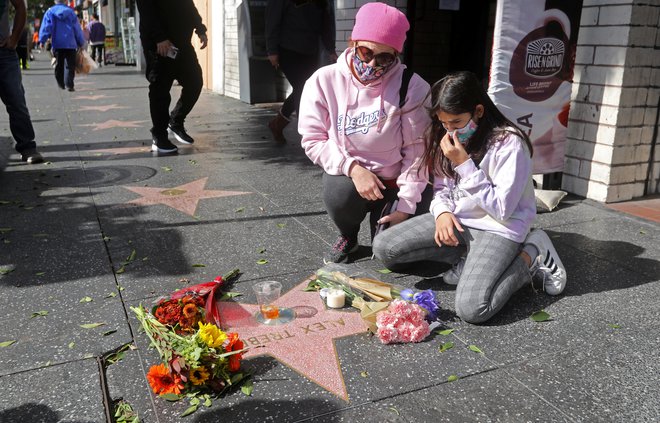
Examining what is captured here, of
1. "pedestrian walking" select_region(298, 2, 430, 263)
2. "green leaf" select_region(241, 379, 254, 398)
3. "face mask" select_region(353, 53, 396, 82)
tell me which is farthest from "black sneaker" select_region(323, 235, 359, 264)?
"green leaf" select_region(241, 379, 254, 398)

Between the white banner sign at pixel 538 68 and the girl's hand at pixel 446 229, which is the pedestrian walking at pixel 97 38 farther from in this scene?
the girl's hand at pixel 446 229

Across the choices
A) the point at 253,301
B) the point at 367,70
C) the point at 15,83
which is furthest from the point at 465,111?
the point at 15,83

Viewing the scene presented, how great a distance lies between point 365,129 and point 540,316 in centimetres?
133

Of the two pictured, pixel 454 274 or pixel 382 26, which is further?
pixel 454 274

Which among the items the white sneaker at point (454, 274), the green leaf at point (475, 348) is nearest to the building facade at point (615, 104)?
the white sneaker at point (454, 274)

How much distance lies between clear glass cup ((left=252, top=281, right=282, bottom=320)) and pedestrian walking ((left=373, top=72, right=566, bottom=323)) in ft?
2.26

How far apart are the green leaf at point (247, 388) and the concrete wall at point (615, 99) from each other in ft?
11.7

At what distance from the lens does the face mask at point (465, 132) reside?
3.07 meters

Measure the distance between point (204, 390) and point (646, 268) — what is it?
106 inches

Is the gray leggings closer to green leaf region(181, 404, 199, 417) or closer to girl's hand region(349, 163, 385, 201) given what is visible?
girl's hand region(349, 163, 385, 201)

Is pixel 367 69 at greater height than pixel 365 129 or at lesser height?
greater

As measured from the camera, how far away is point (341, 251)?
12.2 ft

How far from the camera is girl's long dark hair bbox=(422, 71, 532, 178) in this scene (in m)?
2.98

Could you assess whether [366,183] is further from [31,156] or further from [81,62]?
[81,62]
